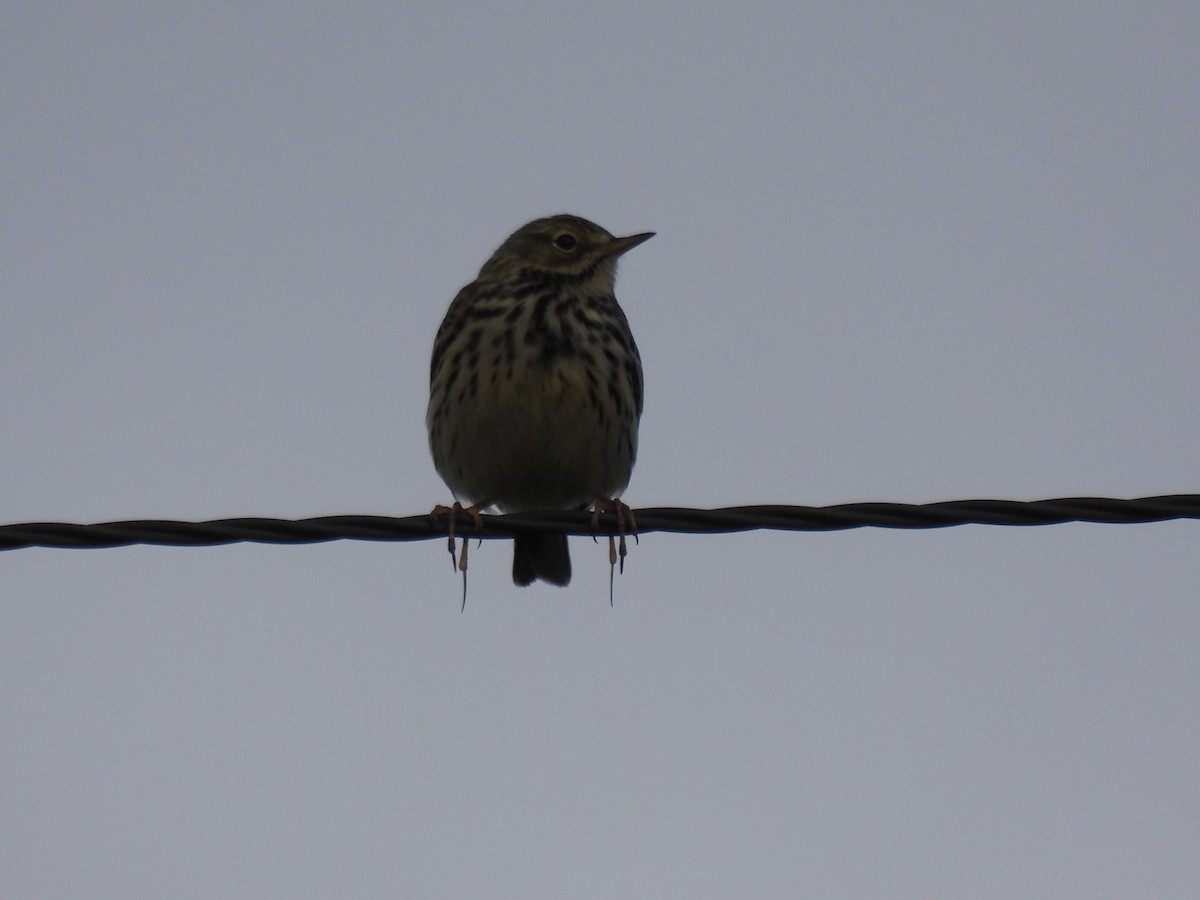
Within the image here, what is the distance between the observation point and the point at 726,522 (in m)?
4.97

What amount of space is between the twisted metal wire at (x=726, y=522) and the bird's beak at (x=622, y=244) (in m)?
3.78

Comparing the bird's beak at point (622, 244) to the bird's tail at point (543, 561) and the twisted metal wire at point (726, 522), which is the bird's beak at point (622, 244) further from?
the twisted metal wire at point (726, 522)

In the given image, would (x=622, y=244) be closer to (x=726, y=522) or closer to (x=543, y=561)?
(x=543, y=561)

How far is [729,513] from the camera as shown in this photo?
16.3ft

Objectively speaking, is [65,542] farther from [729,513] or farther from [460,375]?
[460,375]

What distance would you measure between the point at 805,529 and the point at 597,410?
2998 millimetres

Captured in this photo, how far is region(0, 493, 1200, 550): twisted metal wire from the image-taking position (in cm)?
464

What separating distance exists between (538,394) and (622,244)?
1409mm

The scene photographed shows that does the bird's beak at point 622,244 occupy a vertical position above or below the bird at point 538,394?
above

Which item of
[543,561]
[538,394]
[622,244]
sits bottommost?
[543,561]

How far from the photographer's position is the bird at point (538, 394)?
25.3ft

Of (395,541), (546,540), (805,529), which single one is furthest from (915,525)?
(546,540)

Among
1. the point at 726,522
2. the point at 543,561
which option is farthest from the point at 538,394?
the point at 726,522

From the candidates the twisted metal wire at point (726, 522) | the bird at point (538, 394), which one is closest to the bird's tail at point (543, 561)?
the bird at point (538, 394)
